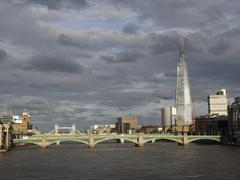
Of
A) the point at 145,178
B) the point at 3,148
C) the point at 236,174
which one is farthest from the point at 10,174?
the point at 3,148

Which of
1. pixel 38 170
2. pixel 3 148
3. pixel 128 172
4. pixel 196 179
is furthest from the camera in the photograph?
pixel 3 148

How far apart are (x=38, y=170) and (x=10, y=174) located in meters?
8.95

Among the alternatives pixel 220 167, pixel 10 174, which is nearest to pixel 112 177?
pixel 10 174

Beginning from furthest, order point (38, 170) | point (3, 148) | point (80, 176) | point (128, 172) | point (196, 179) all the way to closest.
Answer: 1. point (3, 148)
2. point (38, 170)
3. point (128, 172)
4. point (80, 176)
5. point (196, 179)

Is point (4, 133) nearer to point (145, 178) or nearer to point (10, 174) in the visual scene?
point (10, 174)

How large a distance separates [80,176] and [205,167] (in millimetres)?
30899

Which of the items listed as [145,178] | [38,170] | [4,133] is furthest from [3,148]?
[145,178]

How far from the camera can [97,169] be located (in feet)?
323

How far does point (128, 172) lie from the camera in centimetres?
9044

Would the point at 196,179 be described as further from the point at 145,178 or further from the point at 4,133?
the point at 4,133

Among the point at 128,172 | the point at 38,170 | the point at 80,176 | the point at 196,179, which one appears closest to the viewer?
the point at 196,179

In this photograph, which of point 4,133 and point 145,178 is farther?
point 4,133

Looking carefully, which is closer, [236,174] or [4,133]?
[236,174]

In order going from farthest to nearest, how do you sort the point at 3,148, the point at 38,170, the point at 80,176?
the point at 3,148, the point at 38,170, the point at 80,176
